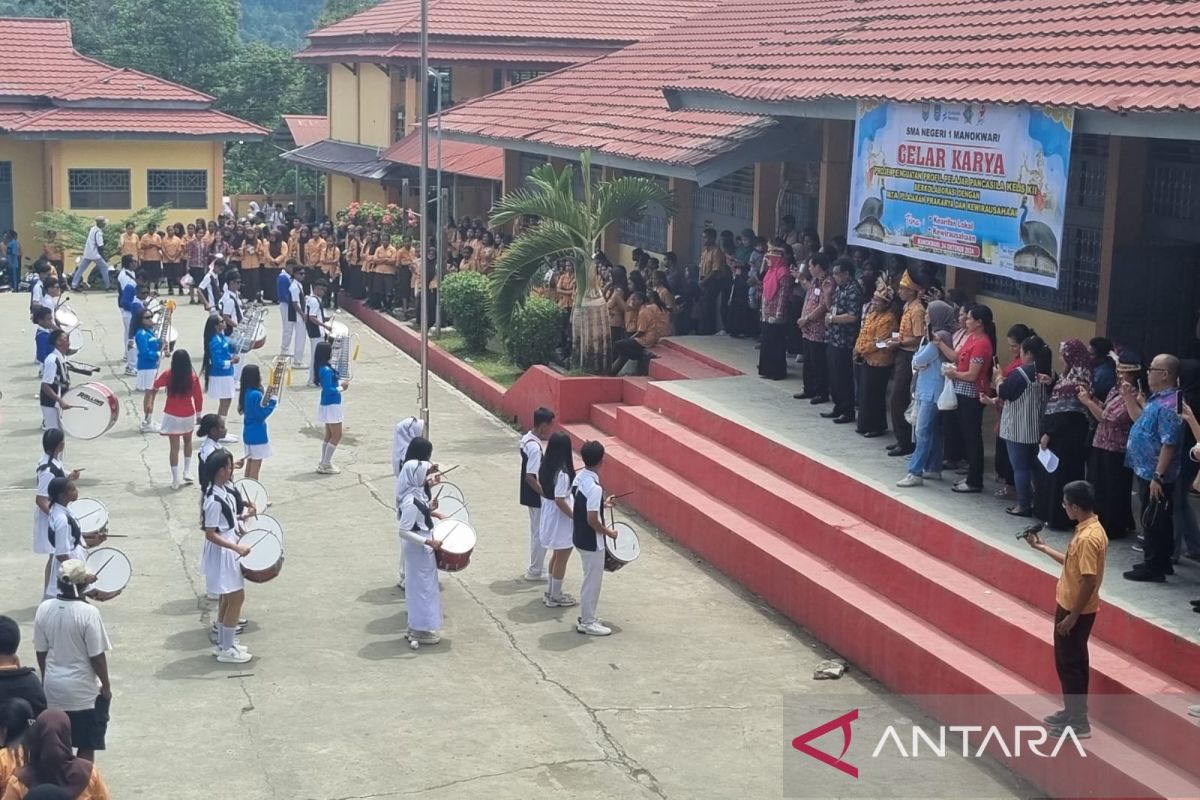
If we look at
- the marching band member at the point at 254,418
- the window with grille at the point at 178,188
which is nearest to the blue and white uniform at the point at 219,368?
the marching band member at the point at 254,418

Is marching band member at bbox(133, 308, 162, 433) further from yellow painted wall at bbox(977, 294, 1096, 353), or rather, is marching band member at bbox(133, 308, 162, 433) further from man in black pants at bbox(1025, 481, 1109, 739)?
man in black pants at bbox(1025, 481, 1109, 739)

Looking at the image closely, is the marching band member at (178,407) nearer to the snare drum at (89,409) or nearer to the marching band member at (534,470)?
the snare drum at (89,409)

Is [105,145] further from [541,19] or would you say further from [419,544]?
[419,544]

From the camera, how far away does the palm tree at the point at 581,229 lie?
17.2 m

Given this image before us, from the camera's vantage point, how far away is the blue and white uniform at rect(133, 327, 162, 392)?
1759 cm

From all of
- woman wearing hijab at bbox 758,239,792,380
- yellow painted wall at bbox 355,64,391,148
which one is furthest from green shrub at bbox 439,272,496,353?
yellow painted wall at bbox 355,64,391,148

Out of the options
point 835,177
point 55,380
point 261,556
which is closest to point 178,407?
point 55,380

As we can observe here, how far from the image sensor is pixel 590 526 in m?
10.8

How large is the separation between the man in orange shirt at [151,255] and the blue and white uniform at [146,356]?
34.8 feet

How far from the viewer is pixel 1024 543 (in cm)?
1022

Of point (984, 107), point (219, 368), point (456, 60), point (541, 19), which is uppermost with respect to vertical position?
point (541, 19)

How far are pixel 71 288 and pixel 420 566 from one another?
20.8 meters

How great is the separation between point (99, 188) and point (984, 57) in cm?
2422

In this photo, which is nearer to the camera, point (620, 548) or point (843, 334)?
point (620, 548)
